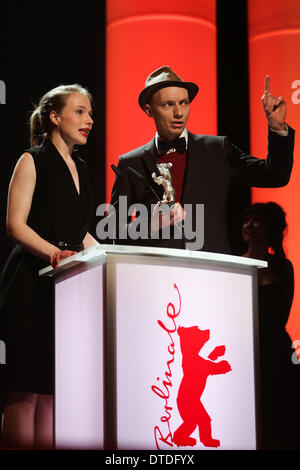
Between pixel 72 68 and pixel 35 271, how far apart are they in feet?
6.23

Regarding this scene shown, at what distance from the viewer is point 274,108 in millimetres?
2926

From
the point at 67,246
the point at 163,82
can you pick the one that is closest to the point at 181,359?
the point at 67,246

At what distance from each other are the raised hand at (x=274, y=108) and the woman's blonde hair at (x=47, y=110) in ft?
2.56

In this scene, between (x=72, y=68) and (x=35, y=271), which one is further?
(x=72, y=68)

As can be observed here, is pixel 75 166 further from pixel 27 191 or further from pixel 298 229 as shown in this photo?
pixel 298 229

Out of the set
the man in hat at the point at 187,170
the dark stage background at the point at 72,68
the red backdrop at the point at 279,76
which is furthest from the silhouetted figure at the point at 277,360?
the man in hat at the point at 187,170

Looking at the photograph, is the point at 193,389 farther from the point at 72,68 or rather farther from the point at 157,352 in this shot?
the point at 72,68

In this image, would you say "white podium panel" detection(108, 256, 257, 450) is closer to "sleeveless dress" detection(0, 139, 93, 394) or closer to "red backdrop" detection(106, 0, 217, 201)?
"sleeveless dress" detection(0, 139, 93, 394)

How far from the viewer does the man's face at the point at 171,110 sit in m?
3.16

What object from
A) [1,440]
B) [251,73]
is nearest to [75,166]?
[1,440]

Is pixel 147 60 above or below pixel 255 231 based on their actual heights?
above

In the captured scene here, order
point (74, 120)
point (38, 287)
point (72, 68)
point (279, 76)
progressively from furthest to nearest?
point (279, 76) → point (72, 68) → point (74, 120) → point (38, 287)

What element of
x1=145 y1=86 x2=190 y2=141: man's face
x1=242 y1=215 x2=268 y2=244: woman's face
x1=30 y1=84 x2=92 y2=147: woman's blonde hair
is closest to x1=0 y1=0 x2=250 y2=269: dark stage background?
x1=242 y1=215 x2=268 y2=244: woman's face

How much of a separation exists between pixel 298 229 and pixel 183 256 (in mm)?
2136
